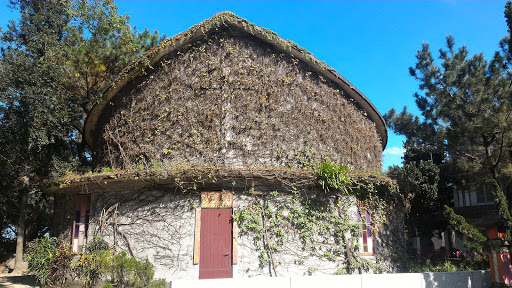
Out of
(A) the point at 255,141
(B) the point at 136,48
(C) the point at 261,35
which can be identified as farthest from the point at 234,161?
(B) the point at 136,48

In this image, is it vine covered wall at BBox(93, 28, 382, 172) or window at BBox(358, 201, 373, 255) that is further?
window at BBox(358, 201, 373, 255)

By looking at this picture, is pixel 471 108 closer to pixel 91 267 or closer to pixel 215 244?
pixel 215 244

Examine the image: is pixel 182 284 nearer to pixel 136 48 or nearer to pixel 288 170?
pixel 288 170

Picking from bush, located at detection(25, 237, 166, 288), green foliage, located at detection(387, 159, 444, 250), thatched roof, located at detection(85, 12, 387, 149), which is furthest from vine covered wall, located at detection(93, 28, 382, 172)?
green foliage, located at detection(387, 159, 444, 250)

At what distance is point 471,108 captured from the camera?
12984mm

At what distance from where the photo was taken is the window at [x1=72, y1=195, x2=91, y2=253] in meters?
12.6

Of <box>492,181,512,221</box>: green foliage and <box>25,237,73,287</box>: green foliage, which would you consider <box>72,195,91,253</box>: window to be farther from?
<box>492,181,512,221</box>: green foliage

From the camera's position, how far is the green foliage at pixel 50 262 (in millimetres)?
10008

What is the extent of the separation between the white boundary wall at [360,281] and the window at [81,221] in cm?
634

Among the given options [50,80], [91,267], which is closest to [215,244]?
[91,267]

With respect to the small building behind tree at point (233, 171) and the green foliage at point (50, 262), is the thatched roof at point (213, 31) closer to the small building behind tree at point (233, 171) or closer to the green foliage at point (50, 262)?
the small building behind tree at point (233, 171)

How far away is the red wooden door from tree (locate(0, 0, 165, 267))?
829 centimetres

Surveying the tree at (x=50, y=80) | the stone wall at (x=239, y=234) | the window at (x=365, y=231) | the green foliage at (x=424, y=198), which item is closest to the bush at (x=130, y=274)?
the stone wall at (x=239, y=234)

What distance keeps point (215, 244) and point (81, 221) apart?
16.0 ft
